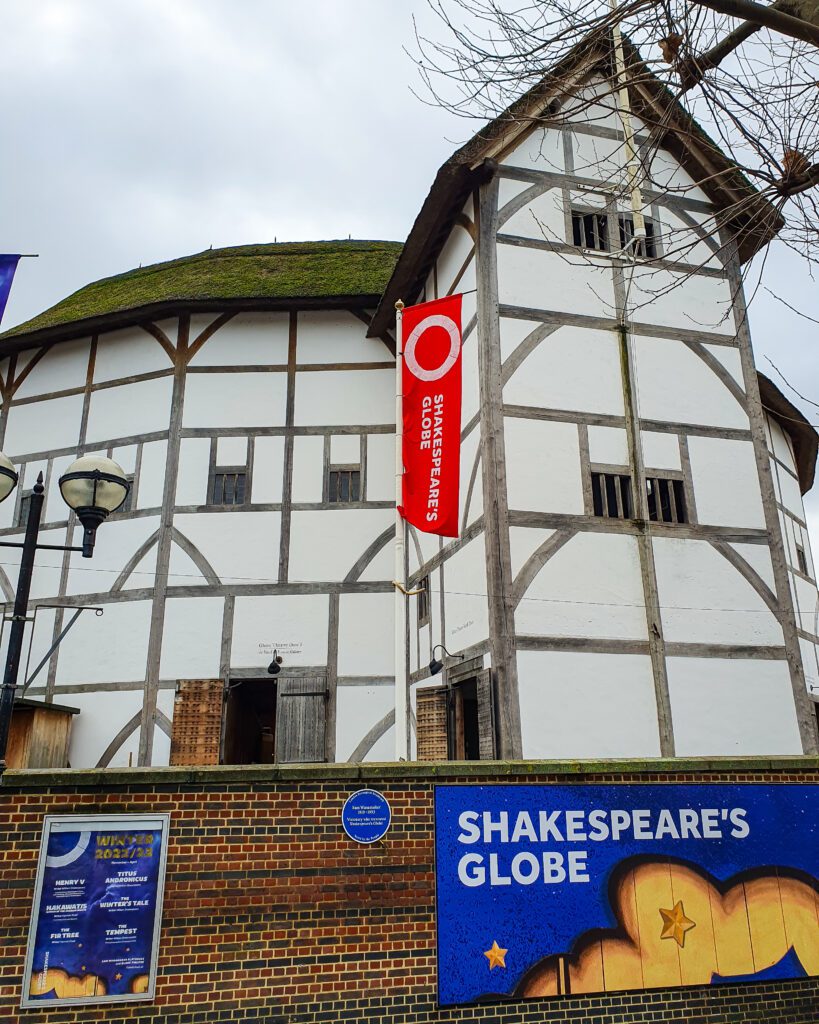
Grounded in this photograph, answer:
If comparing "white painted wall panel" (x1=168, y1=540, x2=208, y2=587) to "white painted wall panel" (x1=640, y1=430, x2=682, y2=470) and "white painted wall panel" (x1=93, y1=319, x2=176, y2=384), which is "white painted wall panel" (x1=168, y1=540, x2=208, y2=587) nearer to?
"white painted wall panel" (x1=93, y1=319, x2=176, y2=384)

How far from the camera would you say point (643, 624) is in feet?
36.4

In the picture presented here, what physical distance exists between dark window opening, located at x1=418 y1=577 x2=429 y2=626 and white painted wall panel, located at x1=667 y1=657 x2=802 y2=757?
3.84 meters

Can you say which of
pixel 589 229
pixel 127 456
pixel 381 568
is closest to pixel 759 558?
pixel 589 229

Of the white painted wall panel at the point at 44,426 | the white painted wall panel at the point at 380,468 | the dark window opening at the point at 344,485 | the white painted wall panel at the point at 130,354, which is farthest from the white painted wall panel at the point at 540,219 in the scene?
the white painted wall panel at the point at 44,426

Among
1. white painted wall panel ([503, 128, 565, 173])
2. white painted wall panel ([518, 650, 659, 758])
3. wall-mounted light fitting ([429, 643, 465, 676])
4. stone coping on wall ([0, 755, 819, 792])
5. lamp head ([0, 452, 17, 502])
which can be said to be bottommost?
stone coping on wall ([0, 755, 819, 792])

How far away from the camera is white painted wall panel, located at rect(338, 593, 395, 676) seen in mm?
13992

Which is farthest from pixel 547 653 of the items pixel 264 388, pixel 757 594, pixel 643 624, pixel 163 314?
pixel 163 314

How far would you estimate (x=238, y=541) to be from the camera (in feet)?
48.0

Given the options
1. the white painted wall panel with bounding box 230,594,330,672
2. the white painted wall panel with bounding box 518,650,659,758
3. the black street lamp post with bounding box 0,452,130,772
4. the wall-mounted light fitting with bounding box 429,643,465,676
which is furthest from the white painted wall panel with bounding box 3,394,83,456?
the black street lamp post with bounding box 0,452,130,772

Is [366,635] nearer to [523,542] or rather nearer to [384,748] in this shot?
[384,748]

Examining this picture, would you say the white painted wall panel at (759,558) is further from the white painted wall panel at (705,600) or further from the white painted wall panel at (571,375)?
the white painted wall panel at (571,375)

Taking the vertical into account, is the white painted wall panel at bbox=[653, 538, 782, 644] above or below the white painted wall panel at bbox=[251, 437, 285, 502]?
below

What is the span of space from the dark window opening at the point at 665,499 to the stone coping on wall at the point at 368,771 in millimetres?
5640

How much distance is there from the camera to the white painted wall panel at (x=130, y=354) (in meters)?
15.9
